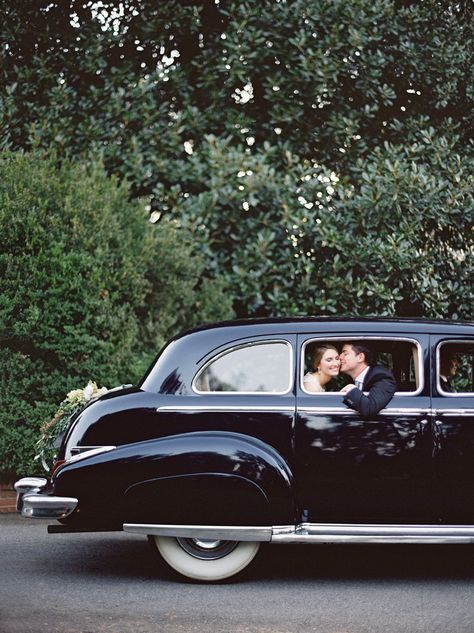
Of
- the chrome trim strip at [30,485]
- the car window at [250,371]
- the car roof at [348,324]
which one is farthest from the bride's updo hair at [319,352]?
the chrome trim strip at [30,485]

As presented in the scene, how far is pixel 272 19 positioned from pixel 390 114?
2316 mm

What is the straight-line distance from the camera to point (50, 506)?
21.2ft

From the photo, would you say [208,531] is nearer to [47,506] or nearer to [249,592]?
[249,592]

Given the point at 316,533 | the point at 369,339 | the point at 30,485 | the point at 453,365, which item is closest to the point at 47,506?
the point at 30,485

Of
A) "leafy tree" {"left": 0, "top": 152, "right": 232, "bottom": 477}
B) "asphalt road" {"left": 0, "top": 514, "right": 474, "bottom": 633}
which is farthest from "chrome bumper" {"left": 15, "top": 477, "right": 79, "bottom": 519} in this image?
"leafy tree" {"left": 0, "top": 152, "right": 232, "bottom": 477}

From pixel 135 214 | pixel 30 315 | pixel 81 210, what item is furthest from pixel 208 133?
pixel 30 315

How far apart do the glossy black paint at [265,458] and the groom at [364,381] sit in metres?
0.09

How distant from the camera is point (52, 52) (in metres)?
13.8

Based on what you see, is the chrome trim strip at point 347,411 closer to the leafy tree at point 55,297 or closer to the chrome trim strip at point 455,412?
the chrome trim strip at point 455,412

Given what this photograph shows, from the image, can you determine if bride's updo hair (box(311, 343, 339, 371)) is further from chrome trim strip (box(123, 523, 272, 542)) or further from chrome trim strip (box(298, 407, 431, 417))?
chrome trim strip (box(123, 523, 272, 542))

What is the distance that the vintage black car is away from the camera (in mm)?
6445

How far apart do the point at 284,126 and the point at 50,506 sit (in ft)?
27.8

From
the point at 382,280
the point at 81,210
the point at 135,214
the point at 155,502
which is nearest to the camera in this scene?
the point at 155,502

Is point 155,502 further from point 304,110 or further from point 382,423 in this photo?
point 304,110
